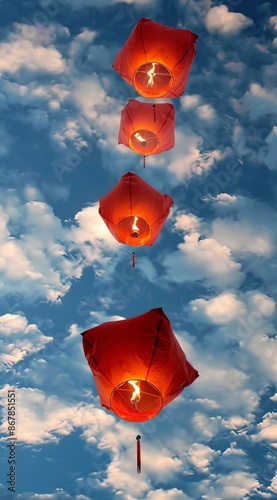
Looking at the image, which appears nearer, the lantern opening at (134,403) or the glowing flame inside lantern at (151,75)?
the lantern opening at (134,403)

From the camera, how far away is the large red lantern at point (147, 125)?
35.2 ft

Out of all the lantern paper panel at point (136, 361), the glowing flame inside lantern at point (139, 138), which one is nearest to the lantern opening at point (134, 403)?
the lantern paper panel at point (136, 361)

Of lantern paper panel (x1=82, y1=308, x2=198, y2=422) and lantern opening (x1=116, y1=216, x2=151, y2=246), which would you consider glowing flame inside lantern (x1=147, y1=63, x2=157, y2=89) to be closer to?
lantern opening (x1=116, y1=216, x2=151, y2=246)

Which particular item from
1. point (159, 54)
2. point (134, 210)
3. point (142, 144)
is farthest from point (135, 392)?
point (159, 54)

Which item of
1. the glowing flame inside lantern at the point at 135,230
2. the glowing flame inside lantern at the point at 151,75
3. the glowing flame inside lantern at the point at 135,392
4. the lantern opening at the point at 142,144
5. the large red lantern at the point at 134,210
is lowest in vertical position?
the glowing flame inside lantern at the point at 135,392

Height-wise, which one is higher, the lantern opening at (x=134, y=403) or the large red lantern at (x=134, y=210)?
the large red lantern at (x=134, y=210)

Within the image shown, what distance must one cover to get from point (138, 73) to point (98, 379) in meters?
5.71

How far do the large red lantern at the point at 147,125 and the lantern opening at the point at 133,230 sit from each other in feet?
6.59

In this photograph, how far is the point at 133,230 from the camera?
9250mm

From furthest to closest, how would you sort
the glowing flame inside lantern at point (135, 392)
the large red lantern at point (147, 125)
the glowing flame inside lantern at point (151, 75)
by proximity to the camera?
the large red lantern at point (147, 125), the glowing flame inside lantern at point (151, 75), the glowing flame inside lantern at point (135, 392)

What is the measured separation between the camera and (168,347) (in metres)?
7.19

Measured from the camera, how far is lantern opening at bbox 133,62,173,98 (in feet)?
32.1

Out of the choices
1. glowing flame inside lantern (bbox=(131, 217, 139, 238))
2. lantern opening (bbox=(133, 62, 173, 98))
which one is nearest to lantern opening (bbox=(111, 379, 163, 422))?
glowing flame inside lantern (bbox=(131, 217, 139, 238))

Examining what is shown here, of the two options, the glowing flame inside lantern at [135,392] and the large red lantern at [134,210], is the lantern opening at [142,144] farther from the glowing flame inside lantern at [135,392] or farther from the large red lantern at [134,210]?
the glowing flame inside lantern at [135,392]
